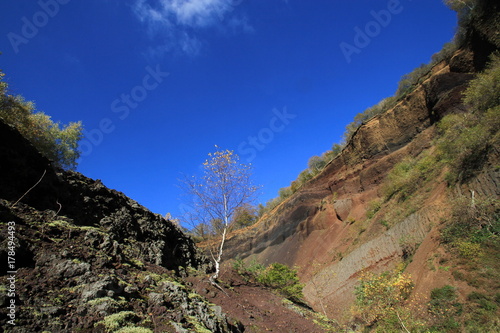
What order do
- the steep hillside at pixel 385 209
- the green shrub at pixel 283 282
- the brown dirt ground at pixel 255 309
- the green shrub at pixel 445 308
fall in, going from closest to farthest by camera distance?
the green shrub at pixel 445 308
the brown dirt ground at pixel 255 309
the steep hillside at pixel 385 209
the green shrub at pixel 283 282

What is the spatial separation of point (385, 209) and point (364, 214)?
540cm

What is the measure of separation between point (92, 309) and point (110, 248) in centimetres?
361

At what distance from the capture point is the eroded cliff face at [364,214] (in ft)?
56.3

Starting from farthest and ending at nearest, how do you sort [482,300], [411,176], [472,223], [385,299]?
[411,176] → [472,223] → [385,299] → [482,300]

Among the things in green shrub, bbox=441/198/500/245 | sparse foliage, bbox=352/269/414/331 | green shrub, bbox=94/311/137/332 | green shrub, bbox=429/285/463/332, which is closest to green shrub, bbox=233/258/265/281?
sparse foliage, bbox=352/269/414/331

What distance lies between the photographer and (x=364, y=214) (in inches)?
1156

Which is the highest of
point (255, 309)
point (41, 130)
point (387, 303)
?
point (41, 130)

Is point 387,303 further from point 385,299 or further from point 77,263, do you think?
point 77,263

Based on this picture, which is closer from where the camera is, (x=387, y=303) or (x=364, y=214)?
(x=387, y=303)

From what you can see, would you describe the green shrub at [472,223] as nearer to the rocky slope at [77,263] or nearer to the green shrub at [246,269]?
the rocky slope at [77,263]

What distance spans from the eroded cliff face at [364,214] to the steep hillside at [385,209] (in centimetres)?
9

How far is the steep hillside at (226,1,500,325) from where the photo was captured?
1291cm

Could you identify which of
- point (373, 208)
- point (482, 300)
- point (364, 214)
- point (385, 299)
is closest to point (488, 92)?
point (482, 300)

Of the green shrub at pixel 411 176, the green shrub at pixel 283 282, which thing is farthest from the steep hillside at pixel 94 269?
the green shrub at pixel 411 176
